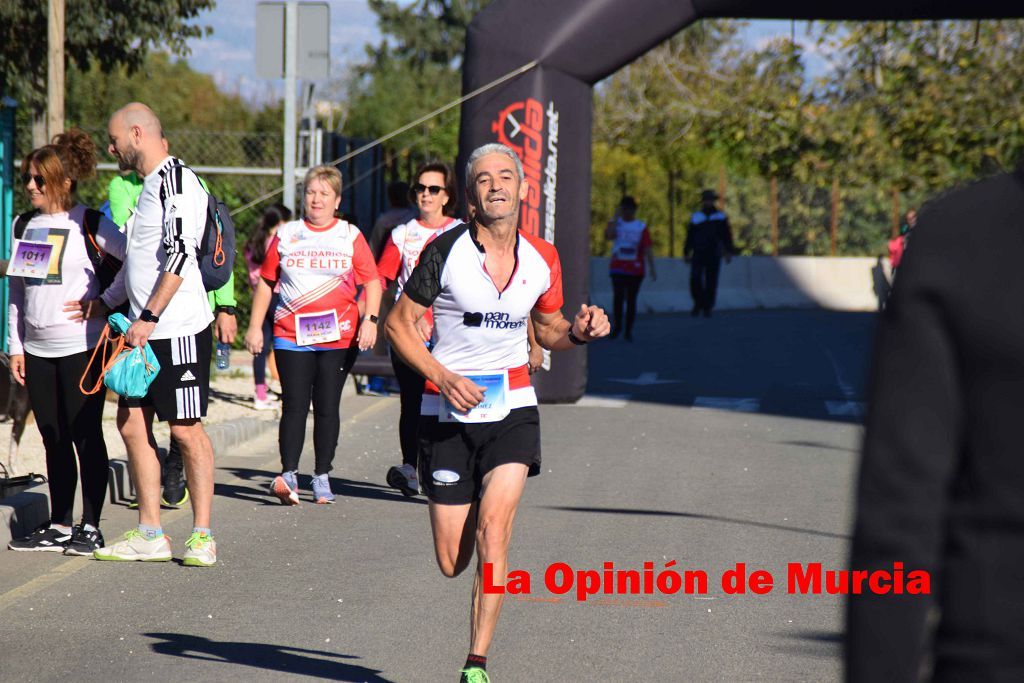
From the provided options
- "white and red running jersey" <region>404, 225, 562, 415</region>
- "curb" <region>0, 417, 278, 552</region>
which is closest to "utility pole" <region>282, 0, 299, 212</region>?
"curb" <region>0, 417, 278, 552</region>

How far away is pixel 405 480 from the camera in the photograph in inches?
373

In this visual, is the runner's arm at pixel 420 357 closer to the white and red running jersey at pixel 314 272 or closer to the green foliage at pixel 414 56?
the white and red running jersey at pixel 314 272

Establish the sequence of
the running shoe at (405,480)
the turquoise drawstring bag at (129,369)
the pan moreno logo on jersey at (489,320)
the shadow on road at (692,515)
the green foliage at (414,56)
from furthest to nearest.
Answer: the green foliage at (414,56)
the running shoe at (405,480)
the shadow on road at (692,515)
the turquoise drawstring bag at (129,369)
the pan moreno logo on jersey at (489,320)

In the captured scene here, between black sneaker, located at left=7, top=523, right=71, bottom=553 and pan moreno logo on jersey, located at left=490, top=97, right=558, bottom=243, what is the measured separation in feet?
20.4

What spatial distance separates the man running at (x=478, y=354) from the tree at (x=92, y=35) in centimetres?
1234

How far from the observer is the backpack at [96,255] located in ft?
24.4

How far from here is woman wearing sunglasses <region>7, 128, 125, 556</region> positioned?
7.37 m

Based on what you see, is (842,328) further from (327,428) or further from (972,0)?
(327,428)

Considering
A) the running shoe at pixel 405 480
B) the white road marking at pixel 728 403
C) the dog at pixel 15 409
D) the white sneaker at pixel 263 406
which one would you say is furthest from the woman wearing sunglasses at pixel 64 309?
the white road marking at pixel 728 403

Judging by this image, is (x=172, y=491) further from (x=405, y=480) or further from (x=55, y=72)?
(x=55, y=72)

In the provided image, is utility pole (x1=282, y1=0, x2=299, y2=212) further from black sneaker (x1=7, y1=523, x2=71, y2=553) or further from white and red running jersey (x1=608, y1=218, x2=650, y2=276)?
black sneaker (x1=7, y1=523, x2=71, y2=553)

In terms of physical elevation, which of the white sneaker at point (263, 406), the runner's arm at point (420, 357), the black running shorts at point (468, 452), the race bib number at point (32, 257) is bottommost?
the white sneaker at point (263, 406)

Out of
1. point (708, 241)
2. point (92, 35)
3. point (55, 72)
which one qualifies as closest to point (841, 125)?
point (708, 241)

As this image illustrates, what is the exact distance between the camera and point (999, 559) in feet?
6.31
